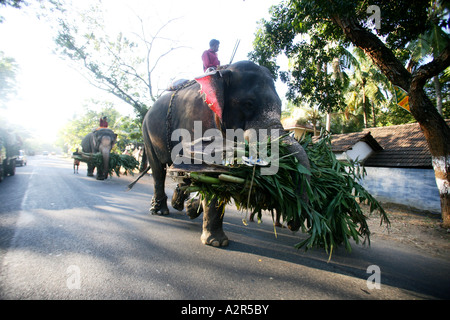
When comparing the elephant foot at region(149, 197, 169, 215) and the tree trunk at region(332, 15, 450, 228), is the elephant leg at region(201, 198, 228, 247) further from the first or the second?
the tree trunk at region(332, 15, 450, 228)

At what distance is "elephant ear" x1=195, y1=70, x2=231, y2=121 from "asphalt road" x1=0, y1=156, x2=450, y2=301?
1.70 m

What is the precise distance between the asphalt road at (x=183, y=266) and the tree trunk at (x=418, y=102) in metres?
2.85

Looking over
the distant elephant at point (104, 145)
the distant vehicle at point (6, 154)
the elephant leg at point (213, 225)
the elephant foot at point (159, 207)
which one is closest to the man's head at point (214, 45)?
the elephant leg at point (213, 225)

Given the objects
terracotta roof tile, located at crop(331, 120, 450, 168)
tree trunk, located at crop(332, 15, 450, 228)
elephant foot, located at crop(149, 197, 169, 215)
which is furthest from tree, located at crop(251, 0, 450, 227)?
elephant foot, located at crop(149, 197, 169, 215)

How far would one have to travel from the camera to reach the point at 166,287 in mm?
1900

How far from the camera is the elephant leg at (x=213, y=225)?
2.78 m

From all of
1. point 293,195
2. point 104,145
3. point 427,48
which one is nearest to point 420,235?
point 293,195

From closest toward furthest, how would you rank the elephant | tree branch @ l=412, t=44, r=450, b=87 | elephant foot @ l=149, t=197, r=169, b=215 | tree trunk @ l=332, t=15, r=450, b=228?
the elephant → tree branch @ l=412, t=44, r=450, b=87 → elephant foot @ l=149, t=197, r=169, b=215 → tree trunk @ l=332, t=15, r=450, b=228

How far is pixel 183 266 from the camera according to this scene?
89.7 inches

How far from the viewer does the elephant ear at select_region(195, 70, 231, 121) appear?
2656 mm

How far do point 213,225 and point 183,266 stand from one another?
2.21 ft
